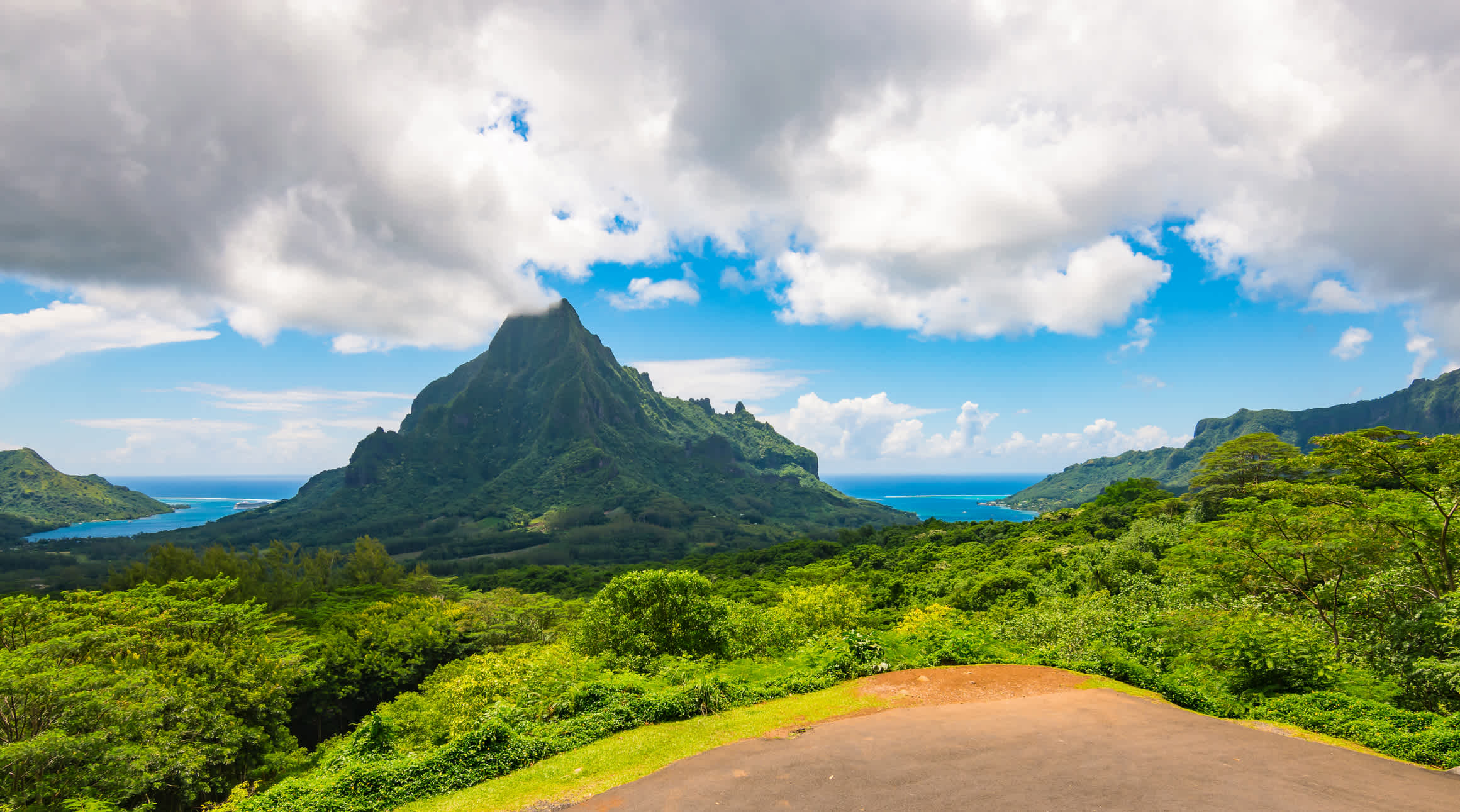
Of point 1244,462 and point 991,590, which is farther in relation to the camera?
point 1244,462

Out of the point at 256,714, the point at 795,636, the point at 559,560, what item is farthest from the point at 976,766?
the point at 559,560

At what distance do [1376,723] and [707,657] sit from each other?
18188 millimetres

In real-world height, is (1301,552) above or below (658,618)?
above

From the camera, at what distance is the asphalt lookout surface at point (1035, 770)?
984 cm

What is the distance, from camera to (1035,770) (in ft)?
35.9

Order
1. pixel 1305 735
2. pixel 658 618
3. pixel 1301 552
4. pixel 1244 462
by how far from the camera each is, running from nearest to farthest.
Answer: pixel 1305 735
pixel 1301 552
pixel 658 618
pixel 1244 462

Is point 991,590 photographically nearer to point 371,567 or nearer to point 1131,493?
point 1131,493

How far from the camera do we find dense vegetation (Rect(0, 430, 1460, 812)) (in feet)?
46.1

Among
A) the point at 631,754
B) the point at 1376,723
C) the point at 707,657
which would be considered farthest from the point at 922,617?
the point at 631,754

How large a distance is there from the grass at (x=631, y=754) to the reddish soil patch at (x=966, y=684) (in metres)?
0.90

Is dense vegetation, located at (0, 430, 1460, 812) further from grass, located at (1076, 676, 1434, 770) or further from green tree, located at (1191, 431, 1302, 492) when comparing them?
green tree, located at (1191, 431, 1302, 492)

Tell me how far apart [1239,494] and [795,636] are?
48445 millimetres

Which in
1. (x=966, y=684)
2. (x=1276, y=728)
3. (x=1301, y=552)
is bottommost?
(x=966, y=684)

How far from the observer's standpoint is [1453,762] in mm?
10641
